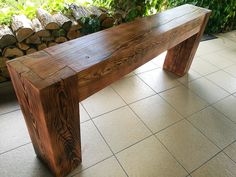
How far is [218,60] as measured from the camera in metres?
2.62

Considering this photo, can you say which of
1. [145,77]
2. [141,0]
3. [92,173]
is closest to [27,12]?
[141,0]

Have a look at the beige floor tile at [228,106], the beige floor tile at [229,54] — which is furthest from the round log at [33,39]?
the beige floor tile at [229,54]

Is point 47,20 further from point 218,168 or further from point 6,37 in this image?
point 218,168

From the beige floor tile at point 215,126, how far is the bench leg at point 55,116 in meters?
1.09

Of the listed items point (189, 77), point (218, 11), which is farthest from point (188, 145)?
point (218, 11)

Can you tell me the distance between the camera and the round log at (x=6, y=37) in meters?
1.54

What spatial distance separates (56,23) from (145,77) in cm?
108

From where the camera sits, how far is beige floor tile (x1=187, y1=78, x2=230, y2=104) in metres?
1.97

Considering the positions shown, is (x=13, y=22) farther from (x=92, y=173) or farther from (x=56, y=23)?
(x=92, y=173)

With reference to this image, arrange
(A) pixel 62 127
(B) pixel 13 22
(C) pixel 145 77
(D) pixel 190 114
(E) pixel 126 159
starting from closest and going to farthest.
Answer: (A) pixel 62 127, (E) pixel 126 159, (B) pixel 13 22, (D) pixel 190 114, (C) pixel 145 77

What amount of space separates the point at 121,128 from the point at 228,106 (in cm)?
113

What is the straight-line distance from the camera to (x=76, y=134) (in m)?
1.09

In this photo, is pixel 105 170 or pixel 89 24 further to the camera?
pixel 89 24

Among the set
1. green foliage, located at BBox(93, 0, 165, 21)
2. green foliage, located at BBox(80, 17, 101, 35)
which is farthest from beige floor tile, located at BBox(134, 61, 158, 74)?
green foliage, located at BBox(80, 17, 101, 35)
